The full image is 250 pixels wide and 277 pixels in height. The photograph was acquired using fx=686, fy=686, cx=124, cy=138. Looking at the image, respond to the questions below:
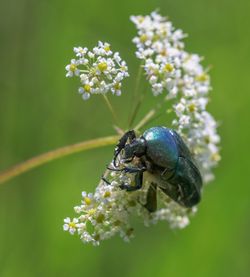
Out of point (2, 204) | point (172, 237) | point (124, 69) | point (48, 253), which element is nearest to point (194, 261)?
point (172, 237)

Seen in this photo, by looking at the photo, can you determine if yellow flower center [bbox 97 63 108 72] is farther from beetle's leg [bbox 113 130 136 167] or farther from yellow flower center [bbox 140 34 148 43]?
yellow flower center [bbox 140 34 148 43]

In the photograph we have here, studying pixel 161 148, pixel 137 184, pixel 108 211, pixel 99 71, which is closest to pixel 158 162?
pixel 161 148

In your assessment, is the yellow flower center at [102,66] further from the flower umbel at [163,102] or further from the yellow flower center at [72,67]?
the yellow flower center at [72,67]

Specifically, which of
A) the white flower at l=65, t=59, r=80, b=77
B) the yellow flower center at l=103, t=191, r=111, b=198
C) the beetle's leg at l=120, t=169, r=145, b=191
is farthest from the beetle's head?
the white flower at l=65, t=59, r=80, b=77

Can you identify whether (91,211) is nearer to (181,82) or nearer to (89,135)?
(181,82)

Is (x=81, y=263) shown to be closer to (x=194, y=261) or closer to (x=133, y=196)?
(x=194, y=261)

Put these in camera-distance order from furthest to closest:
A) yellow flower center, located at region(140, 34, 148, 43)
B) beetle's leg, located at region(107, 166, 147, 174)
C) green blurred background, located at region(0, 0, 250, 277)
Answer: green blurred background, located at region(0, 0, 250, 277)
yellow flower center, located at region(140, 34, 148, 43)
beetle's leg, located at region(107, 166, 147, 174)
